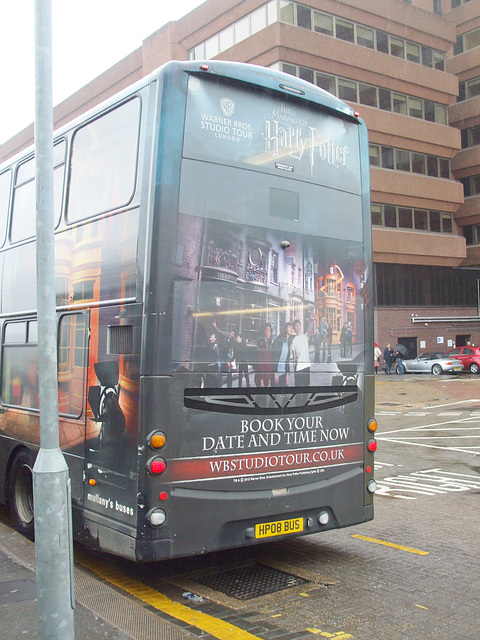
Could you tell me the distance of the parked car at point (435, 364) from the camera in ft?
129

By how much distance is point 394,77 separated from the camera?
148 feet

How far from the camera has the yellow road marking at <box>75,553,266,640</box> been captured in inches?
191

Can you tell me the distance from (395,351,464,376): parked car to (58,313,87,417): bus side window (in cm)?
3554

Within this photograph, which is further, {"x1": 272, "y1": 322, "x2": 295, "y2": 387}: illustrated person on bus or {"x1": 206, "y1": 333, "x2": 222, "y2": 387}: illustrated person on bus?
{"x1": 272, "y1": 322, "x2": 295, "y2": 387}: illustrated person on bus

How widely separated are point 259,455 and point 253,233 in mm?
1910

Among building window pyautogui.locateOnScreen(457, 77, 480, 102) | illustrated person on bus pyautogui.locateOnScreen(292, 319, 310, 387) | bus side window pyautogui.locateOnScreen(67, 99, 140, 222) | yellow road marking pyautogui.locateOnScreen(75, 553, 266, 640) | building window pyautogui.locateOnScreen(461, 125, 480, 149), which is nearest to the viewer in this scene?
yellow road marking pyautogui.locateOnScreen(75, 553, 266, 640)

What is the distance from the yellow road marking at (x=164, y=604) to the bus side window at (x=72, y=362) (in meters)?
1.52

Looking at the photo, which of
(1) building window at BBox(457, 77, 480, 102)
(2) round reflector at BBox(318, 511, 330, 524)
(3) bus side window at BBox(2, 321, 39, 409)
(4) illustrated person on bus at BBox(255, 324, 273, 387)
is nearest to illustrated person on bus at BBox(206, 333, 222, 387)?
(4) illustrated person on bus at BBox(255, 324, 273, 387)

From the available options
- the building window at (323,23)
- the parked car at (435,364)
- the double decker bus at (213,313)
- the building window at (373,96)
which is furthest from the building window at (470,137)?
the double decker bus at (213,313)

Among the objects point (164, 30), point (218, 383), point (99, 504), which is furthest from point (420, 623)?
point (164, 30)

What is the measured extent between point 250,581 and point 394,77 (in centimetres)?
4437

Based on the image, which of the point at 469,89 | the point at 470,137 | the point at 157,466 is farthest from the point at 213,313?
the point at 469,89

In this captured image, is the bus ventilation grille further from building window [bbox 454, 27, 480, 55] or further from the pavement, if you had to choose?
building window [bbox 454, 27, 480, 55]

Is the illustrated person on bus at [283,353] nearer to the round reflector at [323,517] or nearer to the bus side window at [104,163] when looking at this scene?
the round reflector at [323,517]
